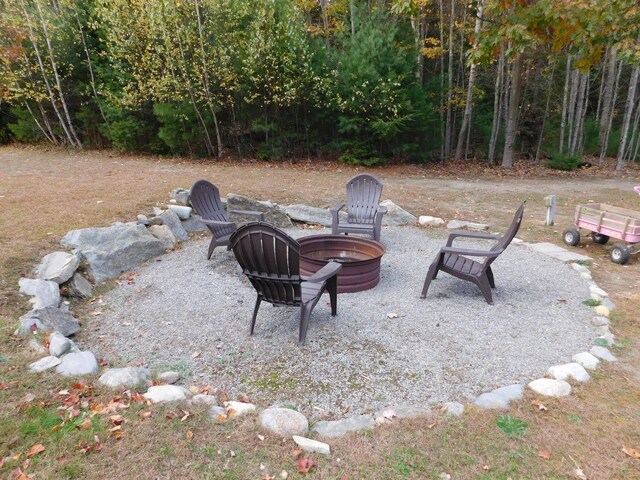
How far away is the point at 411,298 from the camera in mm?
3820

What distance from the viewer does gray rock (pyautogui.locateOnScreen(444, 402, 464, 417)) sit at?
226 cm

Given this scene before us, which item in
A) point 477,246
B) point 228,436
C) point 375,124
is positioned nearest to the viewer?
point 228,436

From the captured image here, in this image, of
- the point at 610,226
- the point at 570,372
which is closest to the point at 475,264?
the point at 570,372

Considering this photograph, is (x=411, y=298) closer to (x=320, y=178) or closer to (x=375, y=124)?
(x=320, y=178)

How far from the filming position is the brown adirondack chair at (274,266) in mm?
2775

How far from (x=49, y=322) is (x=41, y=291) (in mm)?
571

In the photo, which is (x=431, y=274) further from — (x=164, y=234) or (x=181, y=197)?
(x=181, y=197)

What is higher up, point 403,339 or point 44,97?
point 44,97

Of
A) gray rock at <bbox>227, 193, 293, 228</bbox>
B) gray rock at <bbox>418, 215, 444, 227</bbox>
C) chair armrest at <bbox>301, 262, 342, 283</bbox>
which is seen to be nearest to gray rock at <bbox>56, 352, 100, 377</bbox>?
chair armrest at <bbox>301, 262, 342, 283</bbox>

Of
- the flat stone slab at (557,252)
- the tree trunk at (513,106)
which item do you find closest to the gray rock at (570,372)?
the flat stone slab at (557,252)

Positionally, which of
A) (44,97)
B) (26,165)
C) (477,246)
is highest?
(44,97)

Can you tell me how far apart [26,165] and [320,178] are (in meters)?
7.38

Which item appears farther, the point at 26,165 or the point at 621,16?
the point at 26,165

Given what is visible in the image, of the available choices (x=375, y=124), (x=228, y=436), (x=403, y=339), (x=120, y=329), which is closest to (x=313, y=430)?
(x=228, y=436)
